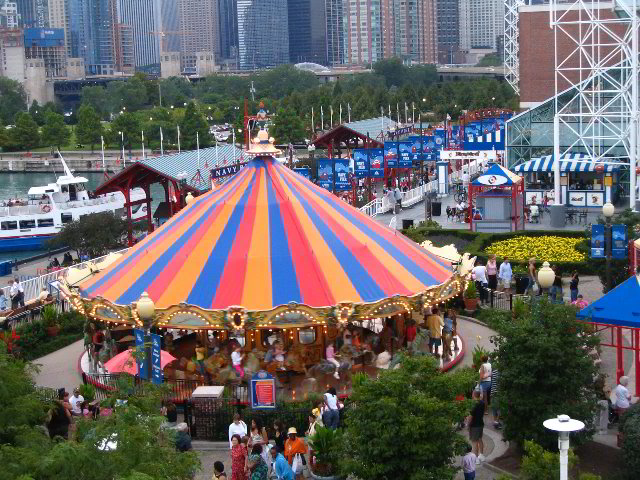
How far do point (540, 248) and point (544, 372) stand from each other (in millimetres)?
19367

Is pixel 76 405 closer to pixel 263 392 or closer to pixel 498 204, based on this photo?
pixel 263 392

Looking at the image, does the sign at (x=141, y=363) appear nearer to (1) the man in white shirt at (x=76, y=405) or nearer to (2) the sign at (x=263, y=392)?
(1) the man in white shirt at (x=76, y=405)

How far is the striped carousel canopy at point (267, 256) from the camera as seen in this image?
82.4 ft

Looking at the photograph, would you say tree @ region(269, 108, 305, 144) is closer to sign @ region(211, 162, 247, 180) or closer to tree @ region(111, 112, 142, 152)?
tree @ region(111, 112, 142, 152)

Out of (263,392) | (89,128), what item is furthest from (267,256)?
(89,128)

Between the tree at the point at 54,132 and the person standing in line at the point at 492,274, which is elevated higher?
the tree at the point at 54,132

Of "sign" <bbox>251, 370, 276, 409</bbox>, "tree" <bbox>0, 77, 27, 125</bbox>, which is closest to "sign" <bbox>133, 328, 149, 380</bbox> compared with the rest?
"sign" <bbox>251, 370, 276, 409</bbox>

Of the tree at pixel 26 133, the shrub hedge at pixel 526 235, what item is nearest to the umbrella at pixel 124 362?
the shrub hedge at pixel 526 235

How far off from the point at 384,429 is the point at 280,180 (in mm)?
11496

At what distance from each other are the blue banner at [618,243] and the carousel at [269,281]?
12.5ft

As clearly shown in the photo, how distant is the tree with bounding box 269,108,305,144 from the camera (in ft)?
347

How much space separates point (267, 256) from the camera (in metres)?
25.9

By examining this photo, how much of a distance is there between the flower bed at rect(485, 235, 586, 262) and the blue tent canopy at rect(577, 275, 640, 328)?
13065 millimetres

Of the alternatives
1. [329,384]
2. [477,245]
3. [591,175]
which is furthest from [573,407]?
[591,175]
